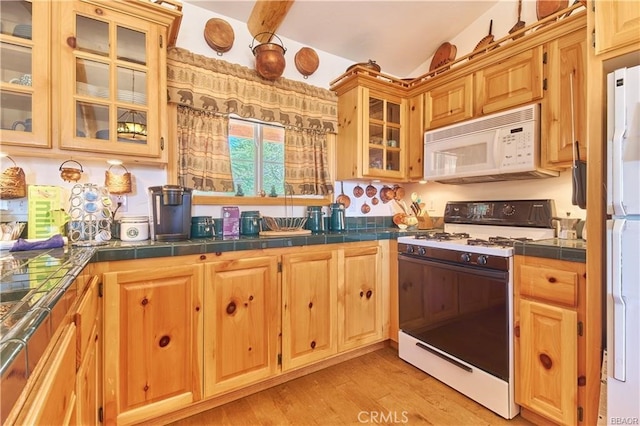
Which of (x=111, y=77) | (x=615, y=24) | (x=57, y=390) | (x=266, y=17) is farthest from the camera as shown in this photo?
(x=266, y=17)

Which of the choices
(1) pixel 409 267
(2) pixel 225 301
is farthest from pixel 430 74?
(2) pixel 225 301

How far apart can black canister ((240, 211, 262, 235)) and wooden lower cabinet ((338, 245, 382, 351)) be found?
641 millimetres

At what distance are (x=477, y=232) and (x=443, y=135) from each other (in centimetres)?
81

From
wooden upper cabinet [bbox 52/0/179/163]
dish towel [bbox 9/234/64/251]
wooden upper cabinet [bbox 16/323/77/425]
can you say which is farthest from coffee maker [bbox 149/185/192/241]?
wooden upper cabinet [bbox 16/323/77/425]

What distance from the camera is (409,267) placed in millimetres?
2189

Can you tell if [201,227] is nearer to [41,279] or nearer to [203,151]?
[203,151]

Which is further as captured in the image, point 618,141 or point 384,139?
point 384,139

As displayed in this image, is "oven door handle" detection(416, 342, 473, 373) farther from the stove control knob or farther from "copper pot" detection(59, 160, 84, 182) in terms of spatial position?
"copper pot" detection(59, 160, 84, 182)

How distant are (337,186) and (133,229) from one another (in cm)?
162

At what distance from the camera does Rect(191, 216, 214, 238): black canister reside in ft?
6.16

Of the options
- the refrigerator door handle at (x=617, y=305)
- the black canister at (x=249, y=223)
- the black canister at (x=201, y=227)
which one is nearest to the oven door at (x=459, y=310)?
the refrigerator door handle at (x=617, y=305)

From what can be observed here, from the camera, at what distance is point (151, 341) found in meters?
1.50

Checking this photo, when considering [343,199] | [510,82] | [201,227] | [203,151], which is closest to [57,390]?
[201,227]

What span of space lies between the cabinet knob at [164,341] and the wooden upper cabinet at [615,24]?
2.40m
